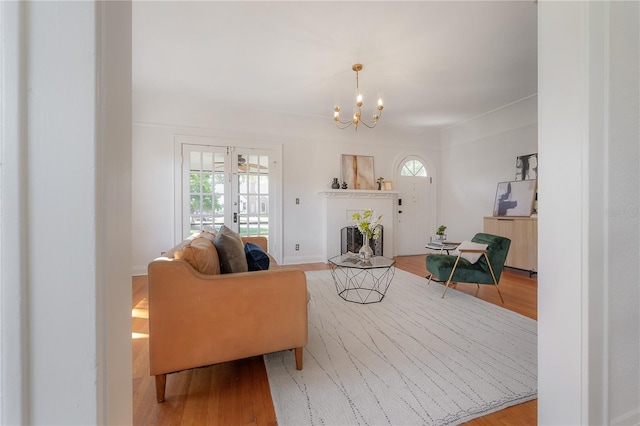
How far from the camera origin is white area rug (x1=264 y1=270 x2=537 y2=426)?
1331 mm

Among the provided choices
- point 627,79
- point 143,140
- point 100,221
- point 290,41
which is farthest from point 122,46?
point 143,140

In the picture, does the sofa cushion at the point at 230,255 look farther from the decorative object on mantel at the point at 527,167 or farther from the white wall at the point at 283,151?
the decorative object on mantel at the point at 527,167

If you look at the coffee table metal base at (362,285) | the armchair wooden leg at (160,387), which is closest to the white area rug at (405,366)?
the coffee table metal base at (362,285)

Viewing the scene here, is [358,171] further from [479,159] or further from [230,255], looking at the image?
[230,255]

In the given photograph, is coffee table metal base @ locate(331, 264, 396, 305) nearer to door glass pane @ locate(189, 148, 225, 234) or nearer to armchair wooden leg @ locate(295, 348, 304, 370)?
armchair wooden leg @ locate(295, 348, 304, 370)

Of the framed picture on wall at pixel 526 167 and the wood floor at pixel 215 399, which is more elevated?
the framed picture on wall at pixel 526 167

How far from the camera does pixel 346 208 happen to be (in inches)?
194

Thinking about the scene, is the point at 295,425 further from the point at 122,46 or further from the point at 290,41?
the point at 290,41

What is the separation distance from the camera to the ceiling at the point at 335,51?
7.22 feet

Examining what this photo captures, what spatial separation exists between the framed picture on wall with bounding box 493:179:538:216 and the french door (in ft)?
12.9

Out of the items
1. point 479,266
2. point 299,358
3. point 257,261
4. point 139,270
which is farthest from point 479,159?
point 139,270

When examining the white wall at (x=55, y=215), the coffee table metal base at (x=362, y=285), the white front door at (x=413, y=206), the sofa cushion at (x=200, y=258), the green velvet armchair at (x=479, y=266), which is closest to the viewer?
the white wall at (x=55, y=215)

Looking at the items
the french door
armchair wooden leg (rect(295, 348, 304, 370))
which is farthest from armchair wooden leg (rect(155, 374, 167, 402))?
the french door

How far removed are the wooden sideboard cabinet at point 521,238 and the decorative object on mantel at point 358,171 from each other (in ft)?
7.56
